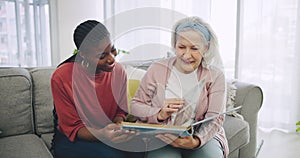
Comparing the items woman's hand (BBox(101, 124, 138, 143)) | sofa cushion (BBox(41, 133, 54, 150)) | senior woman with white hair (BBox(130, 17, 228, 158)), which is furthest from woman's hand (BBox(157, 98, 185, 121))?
sofa cushion (BBox(41, 133, 54, 150))

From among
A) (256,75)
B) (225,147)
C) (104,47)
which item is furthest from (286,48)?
(104,47)

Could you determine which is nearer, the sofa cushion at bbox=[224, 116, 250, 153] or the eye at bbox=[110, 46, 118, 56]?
the eye at bbox=[110, 46, 118, 56]

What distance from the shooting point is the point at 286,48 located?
251 cm

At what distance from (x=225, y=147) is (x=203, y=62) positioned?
0.38 m

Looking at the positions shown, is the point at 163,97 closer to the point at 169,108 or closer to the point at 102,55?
the point at 169,108

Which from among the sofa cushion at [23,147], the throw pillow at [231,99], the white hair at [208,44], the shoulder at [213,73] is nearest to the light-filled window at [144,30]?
the white hair at [208,44]

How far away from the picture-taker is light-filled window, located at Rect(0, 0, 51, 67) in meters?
3.37

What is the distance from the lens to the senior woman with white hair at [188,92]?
1.22 metres

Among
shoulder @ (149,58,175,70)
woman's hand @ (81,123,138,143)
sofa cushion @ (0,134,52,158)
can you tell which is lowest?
sofa cushion @ (0,134,52,158)

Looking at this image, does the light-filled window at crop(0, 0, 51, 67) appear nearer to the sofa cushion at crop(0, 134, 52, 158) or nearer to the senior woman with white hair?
the sofa cushion at crop(0, 134, 52, 158)

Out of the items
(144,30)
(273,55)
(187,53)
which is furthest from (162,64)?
(273,55)

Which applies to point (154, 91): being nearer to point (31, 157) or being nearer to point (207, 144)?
point (207, 144)

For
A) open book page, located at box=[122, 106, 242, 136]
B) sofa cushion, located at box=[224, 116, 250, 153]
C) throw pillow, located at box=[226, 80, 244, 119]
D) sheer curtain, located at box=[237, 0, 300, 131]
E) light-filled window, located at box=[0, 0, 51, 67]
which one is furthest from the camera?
light-filled window, located at box=[0, 0, 51, 67]

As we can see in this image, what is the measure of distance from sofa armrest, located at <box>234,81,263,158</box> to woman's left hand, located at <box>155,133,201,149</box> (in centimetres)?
67
